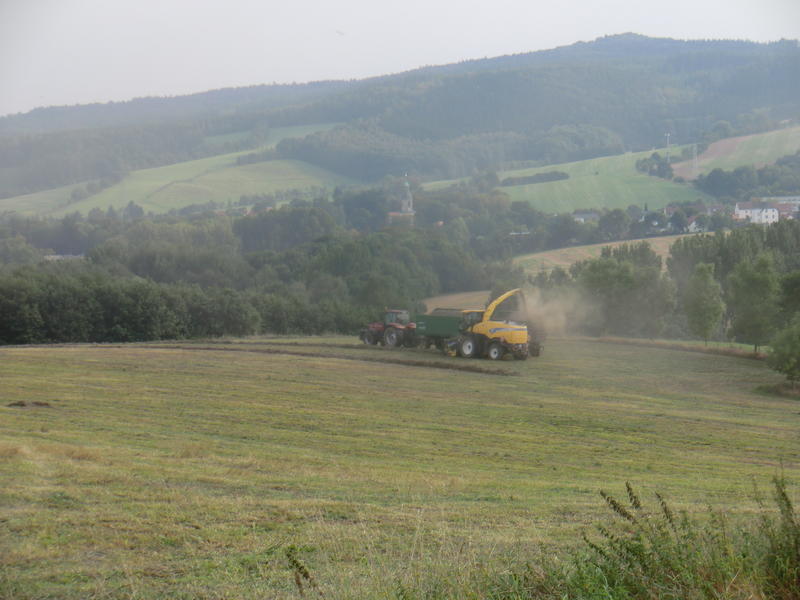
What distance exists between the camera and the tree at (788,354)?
28250mm

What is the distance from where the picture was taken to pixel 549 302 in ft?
177

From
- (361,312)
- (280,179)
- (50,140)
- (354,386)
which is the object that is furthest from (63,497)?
(280,179)

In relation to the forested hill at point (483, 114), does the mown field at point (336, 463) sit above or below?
below

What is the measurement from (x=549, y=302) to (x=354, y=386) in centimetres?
3034

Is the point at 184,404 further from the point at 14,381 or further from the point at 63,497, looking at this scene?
the point at 63,497

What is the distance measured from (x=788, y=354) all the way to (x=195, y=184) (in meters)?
124

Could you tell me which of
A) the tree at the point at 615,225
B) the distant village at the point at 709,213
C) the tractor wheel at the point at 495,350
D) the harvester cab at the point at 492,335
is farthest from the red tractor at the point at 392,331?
the tree at the point at 615,225

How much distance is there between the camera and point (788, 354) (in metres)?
28.5

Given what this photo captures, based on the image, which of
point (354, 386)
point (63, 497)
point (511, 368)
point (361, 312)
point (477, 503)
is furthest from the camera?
point (361, 312)

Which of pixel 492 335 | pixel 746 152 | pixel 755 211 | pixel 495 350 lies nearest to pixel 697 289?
pixel 495 350

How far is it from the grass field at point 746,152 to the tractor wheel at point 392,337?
285 ft

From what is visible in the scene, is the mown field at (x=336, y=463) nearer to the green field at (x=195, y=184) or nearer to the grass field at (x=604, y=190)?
the grass field at (x=604, y=190)

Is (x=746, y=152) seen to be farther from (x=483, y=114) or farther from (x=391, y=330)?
(x=391, y=330)

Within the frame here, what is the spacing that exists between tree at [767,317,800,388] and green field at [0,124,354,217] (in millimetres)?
91609
